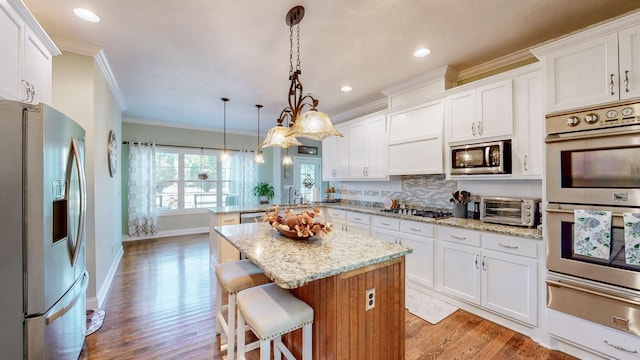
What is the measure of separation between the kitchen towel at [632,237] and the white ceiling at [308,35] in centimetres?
158

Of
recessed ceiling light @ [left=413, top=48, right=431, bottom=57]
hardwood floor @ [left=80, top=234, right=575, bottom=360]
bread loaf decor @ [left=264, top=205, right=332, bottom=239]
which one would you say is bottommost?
hardwood floor @ [left=80, top=234, right=575, bottom=360]

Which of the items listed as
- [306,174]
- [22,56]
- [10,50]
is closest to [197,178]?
[306,174]

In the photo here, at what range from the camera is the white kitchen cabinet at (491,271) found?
216 cm

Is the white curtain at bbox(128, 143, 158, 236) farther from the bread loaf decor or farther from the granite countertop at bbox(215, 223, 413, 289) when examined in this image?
the bread loaf decor

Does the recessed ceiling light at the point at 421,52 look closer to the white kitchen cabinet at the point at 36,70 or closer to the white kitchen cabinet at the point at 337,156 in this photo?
the white kitchen cabinet at the point at 337,156

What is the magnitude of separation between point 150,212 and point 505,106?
6.58 metres

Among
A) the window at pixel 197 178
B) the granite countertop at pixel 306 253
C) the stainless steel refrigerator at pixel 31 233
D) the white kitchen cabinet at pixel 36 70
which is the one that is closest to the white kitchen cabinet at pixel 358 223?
the granite countertop at pixel 306 253

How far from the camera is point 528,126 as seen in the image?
7.78 feet

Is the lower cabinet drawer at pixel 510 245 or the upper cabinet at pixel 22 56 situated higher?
the upper cabinet at pixel 22 56

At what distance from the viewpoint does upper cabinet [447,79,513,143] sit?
2.49m

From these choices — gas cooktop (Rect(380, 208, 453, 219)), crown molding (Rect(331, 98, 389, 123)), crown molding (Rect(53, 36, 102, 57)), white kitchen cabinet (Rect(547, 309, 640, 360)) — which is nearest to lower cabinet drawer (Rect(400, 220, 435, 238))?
gas cooktop (Rect(380, 208, 453, 219))

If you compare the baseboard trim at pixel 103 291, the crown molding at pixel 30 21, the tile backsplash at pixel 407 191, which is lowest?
the baseboard trim at pixel 103 291

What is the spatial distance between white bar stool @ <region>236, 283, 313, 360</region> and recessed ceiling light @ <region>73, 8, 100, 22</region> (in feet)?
8.24

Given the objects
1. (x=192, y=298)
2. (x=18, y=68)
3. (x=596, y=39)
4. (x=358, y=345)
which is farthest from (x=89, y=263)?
(x=596, y=39)
